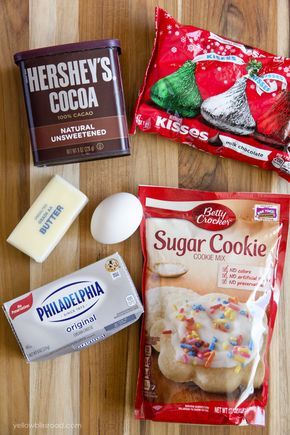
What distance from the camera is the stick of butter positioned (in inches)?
34.0

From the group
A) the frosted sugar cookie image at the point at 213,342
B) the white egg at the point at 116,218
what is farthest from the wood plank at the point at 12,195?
the frosted sugar cookie image at the point at 213,342

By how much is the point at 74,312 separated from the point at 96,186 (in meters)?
0.23

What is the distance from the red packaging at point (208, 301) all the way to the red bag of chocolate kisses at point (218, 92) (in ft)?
0.35

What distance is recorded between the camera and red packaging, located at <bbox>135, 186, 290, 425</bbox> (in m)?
0.88

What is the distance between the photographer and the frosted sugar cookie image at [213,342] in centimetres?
88

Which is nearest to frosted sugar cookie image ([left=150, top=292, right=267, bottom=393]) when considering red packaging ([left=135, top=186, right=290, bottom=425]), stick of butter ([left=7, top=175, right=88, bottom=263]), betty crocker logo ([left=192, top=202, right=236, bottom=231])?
red packaging ([left=135, top=186, right=290, bottom=425])

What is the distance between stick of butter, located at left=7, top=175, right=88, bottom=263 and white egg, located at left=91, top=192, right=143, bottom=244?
43 millimetres

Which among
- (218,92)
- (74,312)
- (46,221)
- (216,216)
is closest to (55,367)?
(74,312)

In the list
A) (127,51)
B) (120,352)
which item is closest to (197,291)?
(120,352)

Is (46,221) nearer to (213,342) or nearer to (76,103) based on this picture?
(76,103)

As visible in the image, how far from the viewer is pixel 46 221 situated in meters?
0.87

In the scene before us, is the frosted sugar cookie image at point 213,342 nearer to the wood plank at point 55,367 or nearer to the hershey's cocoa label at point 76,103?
the wood plank at point 55,367

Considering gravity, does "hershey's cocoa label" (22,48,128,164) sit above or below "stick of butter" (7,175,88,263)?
above

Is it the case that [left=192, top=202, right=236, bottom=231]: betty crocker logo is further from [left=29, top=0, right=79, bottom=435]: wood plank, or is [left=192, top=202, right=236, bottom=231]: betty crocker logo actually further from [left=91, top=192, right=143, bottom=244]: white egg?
[left=29, top=0, right=79, bottom=435]: wood plank
